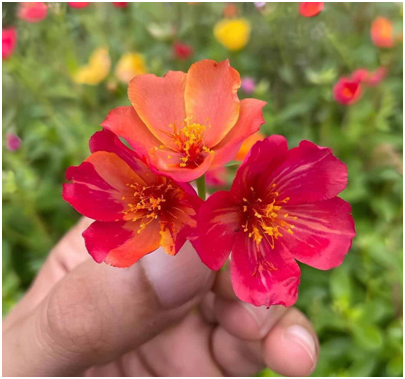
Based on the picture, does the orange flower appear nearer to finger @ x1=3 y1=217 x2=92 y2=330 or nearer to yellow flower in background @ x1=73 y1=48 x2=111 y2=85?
finger @ x1=3 y1=217 x2=92 y2=330

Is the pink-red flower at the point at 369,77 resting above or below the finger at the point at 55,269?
below

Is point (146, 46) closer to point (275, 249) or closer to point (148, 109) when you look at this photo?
point (148, 109)

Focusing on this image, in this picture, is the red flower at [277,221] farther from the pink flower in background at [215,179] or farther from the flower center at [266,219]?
the pink flower in background at [215,179]

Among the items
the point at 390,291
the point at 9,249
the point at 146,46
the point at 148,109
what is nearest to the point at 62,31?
the point at 146,46

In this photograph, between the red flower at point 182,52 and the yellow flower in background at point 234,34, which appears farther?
the yellow flower in background at point 234,34

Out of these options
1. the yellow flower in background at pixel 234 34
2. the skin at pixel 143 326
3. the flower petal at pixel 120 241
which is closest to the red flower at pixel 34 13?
the yellow flower in background at pixel 234 34

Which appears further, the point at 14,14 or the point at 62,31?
the point at 14,14

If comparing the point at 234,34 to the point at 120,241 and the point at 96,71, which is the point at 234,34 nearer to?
the point at 96,71

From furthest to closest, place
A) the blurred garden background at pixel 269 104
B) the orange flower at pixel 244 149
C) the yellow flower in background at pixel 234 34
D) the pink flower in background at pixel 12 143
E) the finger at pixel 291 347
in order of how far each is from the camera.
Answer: the yellow flower in background at pixel 234 34 → the pink flower in background at pixel 12 143 → the blurred garden background at pixel 269 104 → the orange flower at pixel 244 149 → the finger at pixel 291 347
